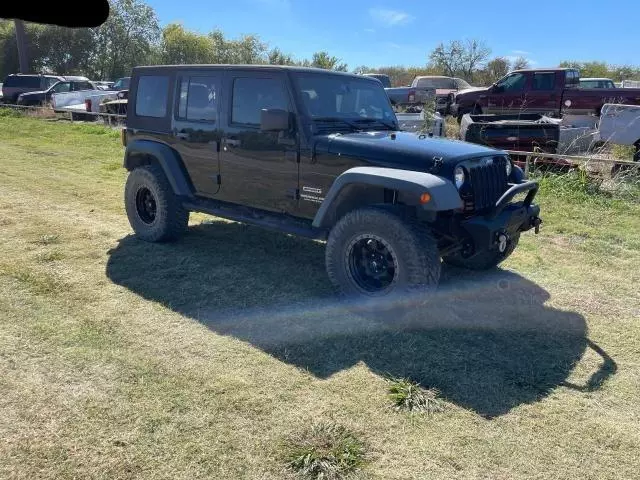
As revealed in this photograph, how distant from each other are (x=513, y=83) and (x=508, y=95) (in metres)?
0.35

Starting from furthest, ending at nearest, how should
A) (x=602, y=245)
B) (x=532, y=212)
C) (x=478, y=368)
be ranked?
(x=602, y=245) < (x=532, y=212) < (x=478, y=368)

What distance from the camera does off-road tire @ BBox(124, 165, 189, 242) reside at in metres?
5.80

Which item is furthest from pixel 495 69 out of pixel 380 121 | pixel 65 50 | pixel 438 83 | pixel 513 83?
pixel 380 121

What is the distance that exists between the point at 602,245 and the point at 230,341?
4.38 metres

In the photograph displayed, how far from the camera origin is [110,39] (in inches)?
1802

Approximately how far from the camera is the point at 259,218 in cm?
521

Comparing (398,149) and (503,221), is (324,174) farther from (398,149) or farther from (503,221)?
→ (503,221)

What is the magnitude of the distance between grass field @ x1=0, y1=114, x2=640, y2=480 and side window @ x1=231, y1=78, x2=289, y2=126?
1.39 meters

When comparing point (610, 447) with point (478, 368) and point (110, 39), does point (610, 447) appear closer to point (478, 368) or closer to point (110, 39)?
point (478, 368)

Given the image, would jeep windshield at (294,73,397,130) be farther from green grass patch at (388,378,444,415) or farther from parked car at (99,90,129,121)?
parked car at (99,90,129,121)

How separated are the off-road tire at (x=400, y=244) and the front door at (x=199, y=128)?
5.69 feet

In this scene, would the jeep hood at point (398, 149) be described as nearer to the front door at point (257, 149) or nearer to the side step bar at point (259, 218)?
the front door at point (257, 149)

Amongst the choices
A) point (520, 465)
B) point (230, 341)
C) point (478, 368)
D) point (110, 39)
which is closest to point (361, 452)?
point (520, 465)

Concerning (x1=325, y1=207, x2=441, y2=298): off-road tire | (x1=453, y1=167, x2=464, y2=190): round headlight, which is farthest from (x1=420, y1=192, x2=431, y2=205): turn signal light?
(x1=453, y1=167, x2=464, y2=190): round headlight
